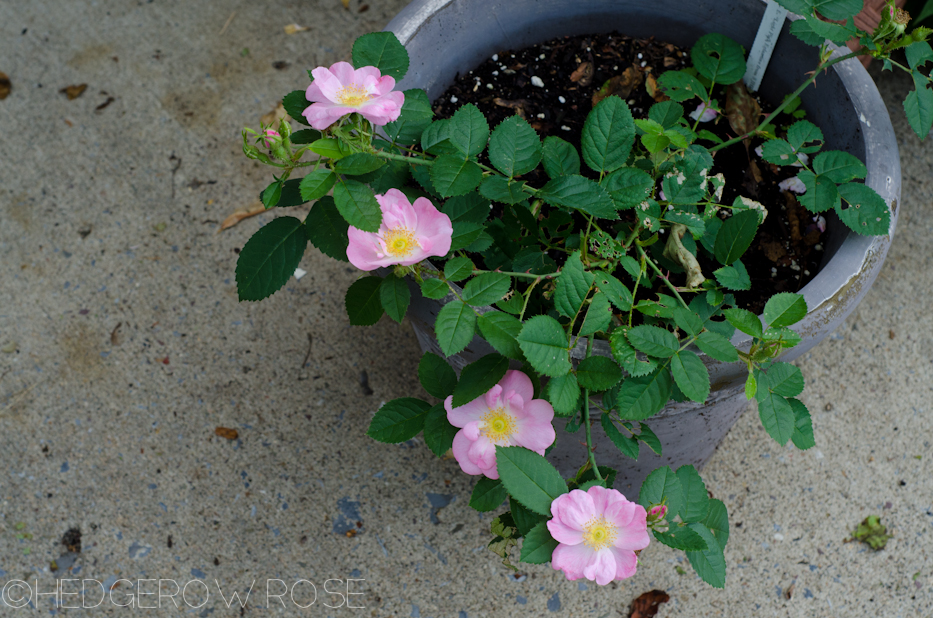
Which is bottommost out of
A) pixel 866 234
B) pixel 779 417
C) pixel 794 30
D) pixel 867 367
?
pixel 867 367

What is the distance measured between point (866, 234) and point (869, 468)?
36.0 inches

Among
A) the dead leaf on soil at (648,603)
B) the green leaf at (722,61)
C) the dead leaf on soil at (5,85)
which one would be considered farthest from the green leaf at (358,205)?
the dead leaf on soil at (5,85)

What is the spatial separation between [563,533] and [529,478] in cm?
8

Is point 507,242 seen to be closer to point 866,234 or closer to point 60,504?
point 866,234

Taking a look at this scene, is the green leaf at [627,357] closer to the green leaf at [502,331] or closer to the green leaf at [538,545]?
the green leaf at [502,331]

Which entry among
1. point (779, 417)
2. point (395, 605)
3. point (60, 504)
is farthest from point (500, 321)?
point (60, 504)

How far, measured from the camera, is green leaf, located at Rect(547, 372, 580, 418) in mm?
902

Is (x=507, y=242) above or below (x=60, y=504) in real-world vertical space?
above

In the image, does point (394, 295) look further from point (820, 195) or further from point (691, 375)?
point (820, 195)

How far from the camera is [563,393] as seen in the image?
913 millimetres

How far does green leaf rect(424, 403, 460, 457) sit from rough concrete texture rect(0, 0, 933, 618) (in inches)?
27.3

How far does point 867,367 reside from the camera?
1.79 m

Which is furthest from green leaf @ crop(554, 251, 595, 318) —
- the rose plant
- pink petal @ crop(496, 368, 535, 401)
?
pink petal @ crop(496, 368, 535, 401)

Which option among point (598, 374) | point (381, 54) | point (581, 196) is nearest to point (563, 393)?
point (598, 374)
